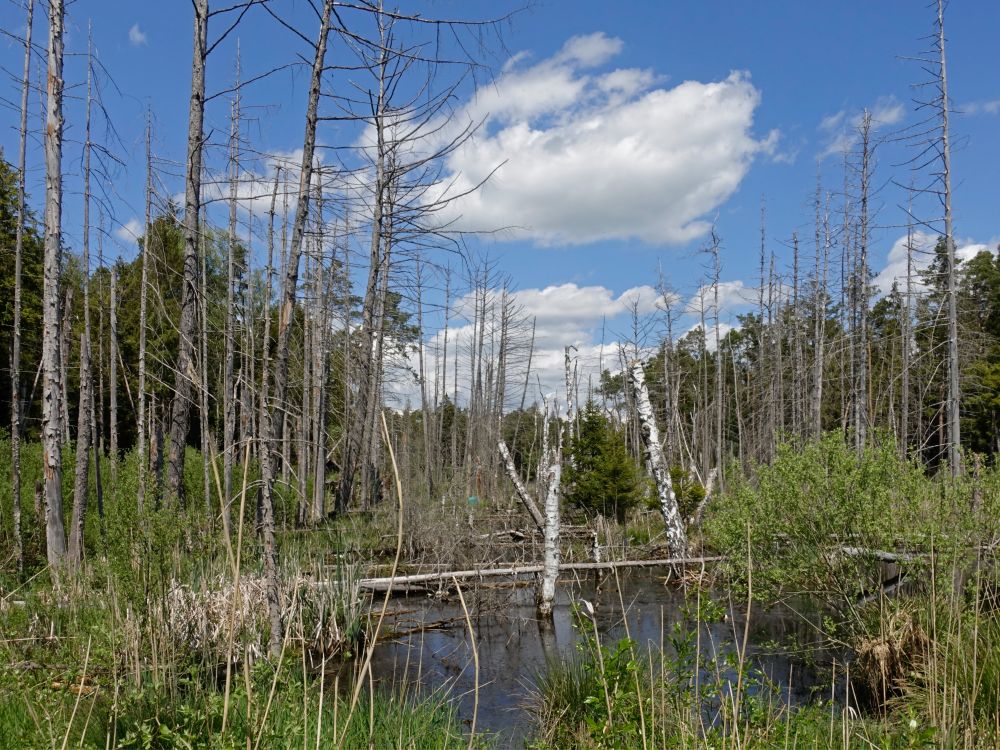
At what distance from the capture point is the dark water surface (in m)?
6.09

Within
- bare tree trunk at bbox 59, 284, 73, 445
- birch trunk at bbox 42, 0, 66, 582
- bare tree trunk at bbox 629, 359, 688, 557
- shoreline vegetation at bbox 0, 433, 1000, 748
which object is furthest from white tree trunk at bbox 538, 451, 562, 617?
bare tree trunk at bbox 59, 284, 73, 445

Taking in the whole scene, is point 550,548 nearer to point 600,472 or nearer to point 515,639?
point 515,639

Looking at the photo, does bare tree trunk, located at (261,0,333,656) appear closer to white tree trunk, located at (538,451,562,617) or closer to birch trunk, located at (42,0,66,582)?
birch trunk, located at (42,0,66,582)

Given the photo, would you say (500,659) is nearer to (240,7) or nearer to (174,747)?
(174,747)

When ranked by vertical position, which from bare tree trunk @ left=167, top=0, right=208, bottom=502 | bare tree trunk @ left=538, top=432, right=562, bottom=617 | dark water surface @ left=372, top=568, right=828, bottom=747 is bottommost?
dark water surface @ left=372, top=568, right=828, bottom=747

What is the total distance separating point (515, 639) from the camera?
8.37 meters

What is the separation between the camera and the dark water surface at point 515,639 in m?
6.09

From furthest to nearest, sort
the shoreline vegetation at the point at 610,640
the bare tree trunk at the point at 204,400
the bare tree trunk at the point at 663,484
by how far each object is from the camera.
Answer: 1. the bare tree trunk at the point at 663,484
2. the shoreline vegetation at the point at 610,640
3. the bare tree trunk at the point at 204,400

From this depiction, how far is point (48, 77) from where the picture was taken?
6.83 m

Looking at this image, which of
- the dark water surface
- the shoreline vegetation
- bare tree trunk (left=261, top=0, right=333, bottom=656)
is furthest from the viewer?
the dark water surface

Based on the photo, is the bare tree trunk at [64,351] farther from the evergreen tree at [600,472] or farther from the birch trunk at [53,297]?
the evergreen tree at [600,472]

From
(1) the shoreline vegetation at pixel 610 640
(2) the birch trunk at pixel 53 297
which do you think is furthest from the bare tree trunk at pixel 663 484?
(2) the birch trunk at pixel 53 297

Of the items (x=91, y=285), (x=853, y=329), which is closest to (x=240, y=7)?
(x=853, y=329)

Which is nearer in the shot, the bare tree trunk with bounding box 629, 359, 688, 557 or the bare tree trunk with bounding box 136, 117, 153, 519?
the bare tree trunk with bounding box 136, 117, 153, 519
